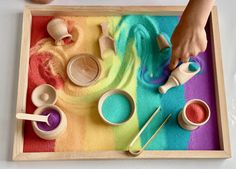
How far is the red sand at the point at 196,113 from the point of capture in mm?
737

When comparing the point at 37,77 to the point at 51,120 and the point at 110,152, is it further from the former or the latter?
the point at 110,152

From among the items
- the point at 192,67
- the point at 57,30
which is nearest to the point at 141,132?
the point at 192,67

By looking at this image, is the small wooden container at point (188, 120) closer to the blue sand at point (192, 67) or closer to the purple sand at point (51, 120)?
the blue sand at point (192, 67)

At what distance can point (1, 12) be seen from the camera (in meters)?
0.84

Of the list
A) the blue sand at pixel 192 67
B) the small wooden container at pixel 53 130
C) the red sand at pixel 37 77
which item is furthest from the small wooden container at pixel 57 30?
the blue sand at pixel 192 67

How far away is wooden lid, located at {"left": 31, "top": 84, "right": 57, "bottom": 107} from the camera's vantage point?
756 mm

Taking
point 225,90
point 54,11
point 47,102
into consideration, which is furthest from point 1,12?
point 225,90

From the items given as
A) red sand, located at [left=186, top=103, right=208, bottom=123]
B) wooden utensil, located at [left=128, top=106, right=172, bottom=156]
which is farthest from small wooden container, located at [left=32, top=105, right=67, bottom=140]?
red sand, located at [left=186, top=103, right=208, bottom=123]

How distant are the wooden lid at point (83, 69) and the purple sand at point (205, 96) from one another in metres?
0.20

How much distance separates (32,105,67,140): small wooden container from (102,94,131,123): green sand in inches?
3.4

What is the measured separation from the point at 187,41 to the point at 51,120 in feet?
1.01

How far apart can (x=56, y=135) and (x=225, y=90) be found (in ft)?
1.21

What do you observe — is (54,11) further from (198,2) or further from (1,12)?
(198,2)

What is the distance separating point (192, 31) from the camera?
72cm
